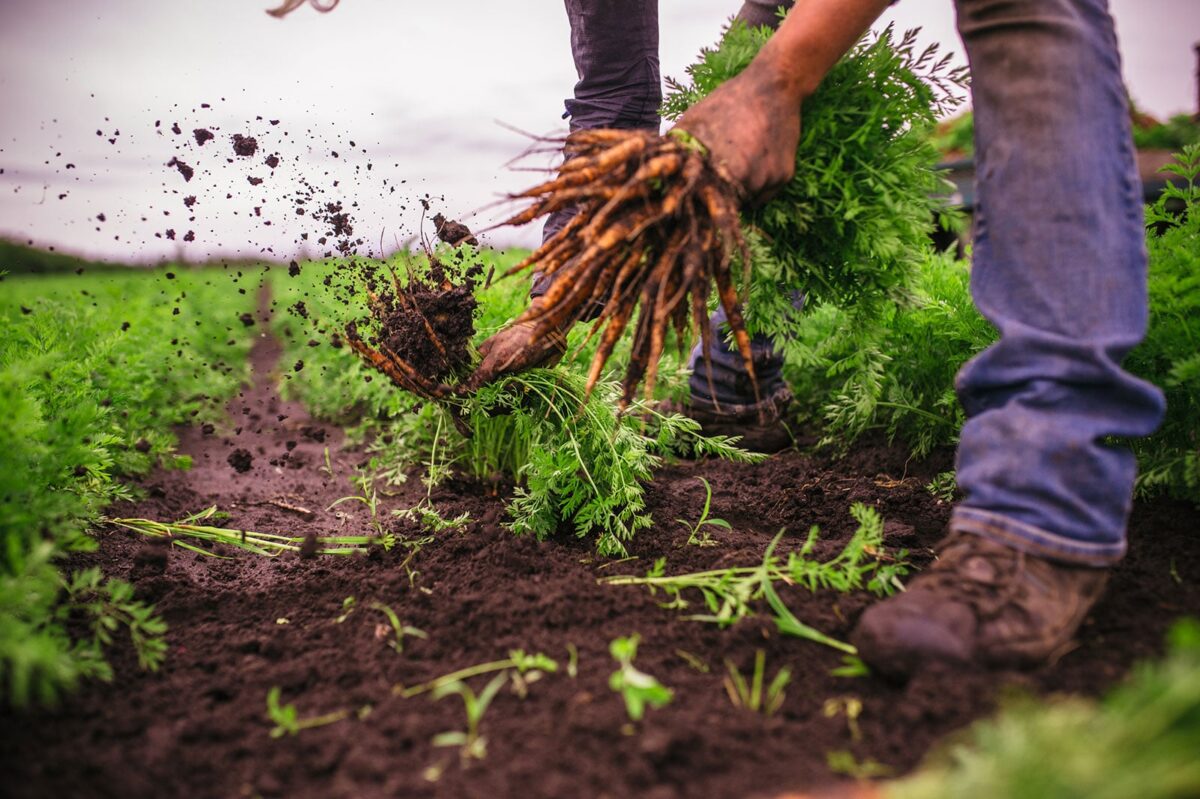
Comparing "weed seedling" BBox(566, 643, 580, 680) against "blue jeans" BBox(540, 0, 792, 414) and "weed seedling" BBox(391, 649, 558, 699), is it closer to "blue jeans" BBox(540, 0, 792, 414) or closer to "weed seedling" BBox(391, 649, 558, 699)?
"weed seedling" BBox(391, 649, 558, 699)

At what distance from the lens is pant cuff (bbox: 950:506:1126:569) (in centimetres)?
162

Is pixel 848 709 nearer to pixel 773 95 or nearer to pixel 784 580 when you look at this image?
pixel 784 580

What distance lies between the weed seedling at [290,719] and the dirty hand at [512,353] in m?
1.31

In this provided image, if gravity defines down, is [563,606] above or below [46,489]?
below

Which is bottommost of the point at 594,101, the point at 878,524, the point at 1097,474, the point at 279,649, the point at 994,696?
the point at 279,649

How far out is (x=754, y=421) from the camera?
12.2ft

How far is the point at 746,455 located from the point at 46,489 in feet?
6.99

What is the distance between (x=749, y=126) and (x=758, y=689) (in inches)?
51.6

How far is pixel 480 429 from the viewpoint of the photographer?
3.09 m

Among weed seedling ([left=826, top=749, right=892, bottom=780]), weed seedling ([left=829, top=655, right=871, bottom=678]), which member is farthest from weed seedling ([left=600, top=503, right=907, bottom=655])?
weed seedling ([left=826, top=749, right=892, bottom=780])

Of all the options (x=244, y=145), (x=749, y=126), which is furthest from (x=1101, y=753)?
(x=244, y=145)

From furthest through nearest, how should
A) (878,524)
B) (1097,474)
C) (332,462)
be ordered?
(332,462)
(878,524)
(1097,474)

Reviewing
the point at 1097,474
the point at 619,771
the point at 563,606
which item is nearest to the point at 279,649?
the point at 563,606

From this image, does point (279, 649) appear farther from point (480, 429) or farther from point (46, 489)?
point (480, 429)
